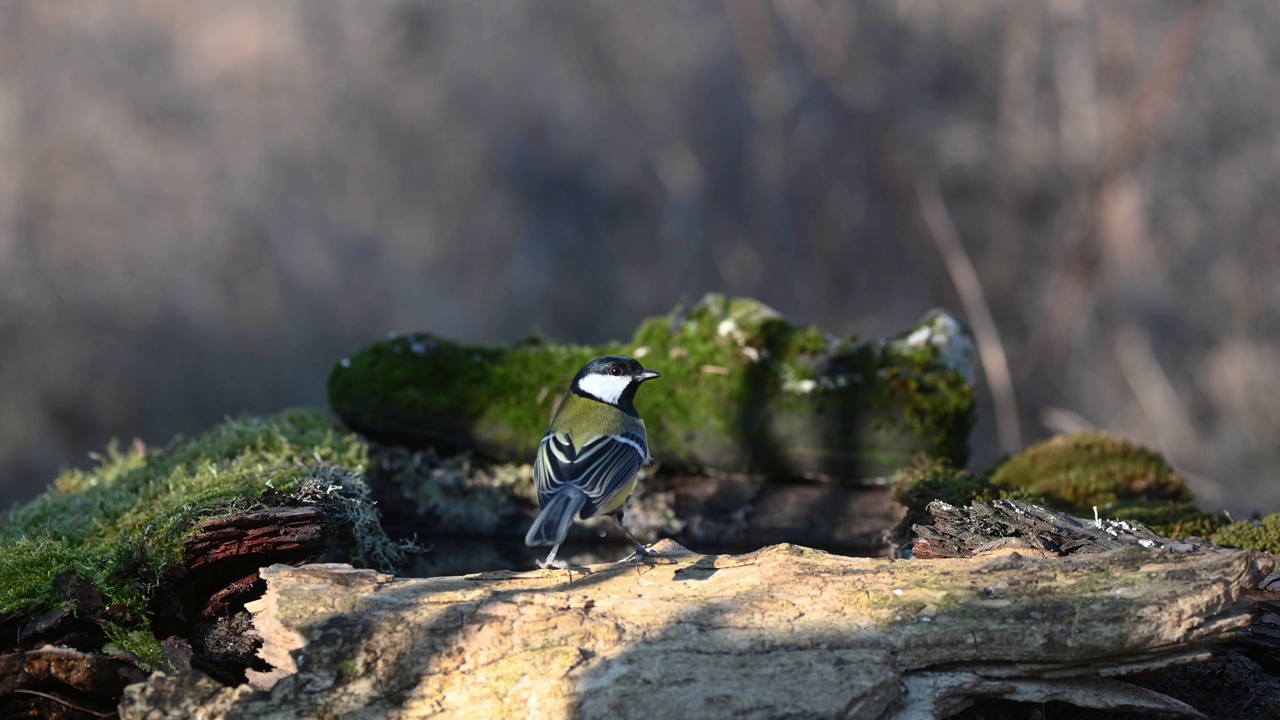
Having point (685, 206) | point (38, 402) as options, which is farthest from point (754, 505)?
point (38, 402)


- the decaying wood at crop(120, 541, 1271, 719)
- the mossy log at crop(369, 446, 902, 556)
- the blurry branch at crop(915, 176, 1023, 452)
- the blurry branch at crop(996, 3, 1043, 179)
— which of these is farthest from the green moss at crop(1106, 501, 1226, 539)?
the blurry branch at crop(996, 3, 1043, 179)

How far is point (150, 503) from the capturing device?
4.18m

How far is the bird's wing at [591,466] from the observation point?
342cm

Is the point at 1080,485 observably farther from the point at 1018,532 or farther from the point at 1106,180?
the point at 1106,180

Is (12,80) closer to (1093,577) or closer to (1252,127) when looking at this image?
(1093,577)

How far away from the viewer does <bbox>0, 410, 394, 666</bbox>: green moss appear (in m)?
3.14

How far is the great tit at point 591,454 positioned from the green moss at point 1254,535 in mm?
2398

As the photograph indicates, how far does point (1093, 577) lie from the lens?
9.41 feet

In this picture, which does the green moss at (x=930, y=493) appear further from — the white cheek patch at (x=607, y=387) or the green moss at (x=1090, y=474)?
the white cheek patch at (x=607, y=387)

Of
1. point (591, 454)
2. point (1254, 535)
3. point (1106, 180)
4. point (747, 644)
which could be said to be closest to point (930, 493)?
point (1254, 535)

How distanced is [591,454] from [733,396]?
234 cm

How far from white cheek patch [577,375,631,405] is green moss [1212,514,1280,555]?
252 centimetres

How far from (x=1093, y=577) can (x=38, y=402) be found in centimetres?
1160

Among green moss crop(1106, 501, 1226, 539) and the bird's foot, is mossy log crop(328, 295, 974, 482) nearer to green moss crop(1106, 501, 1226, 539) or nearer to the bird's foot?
green moss crop(1106, 501, 1226, 539)
